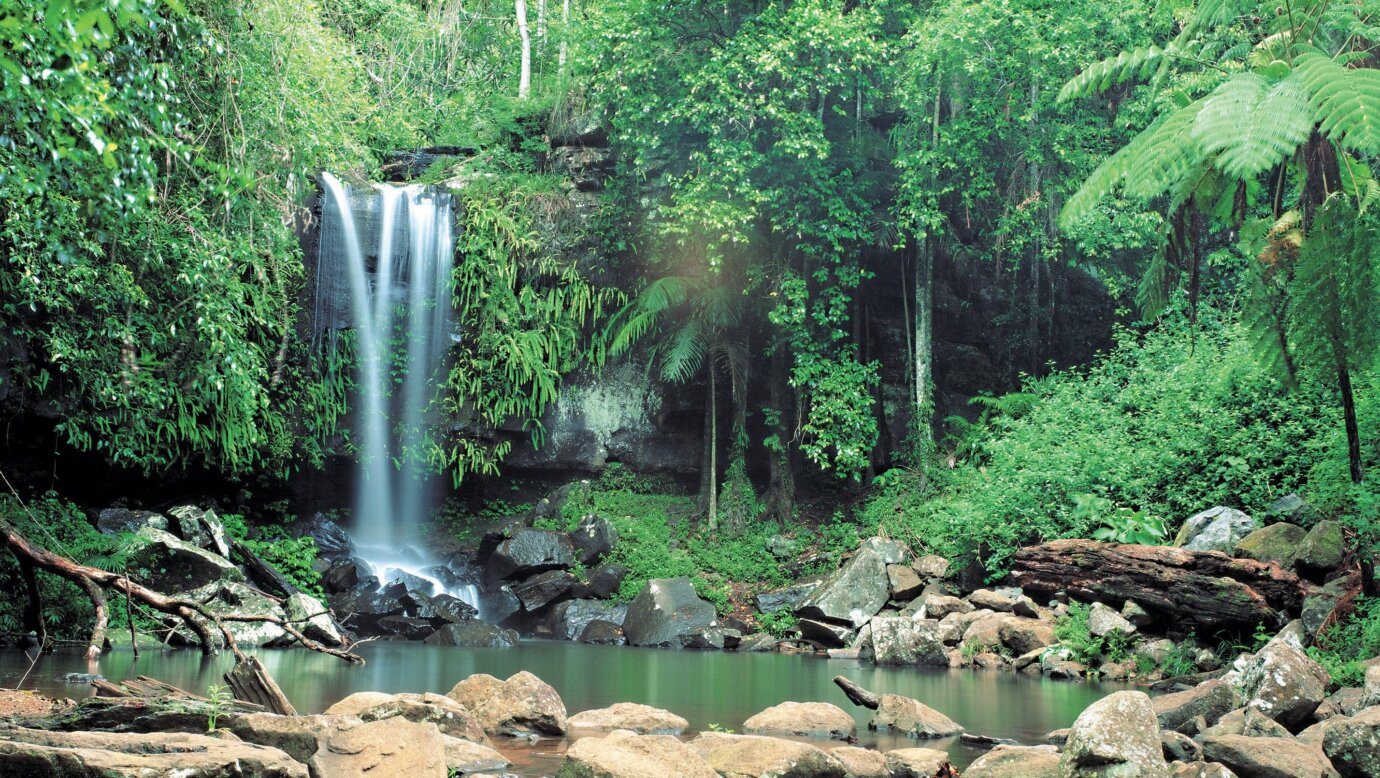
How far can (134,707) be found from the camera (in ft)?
15.2

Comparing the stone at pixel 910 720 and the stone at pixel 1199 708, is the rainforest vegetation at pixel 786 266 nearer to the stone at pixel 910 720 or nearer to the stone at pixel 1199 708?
the stone at pixel 1199 708

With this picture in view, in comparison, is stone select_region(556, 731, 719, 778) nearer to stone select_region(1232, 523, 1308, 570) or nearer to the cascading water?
stone select_region(1232, 523, 1308, 570)

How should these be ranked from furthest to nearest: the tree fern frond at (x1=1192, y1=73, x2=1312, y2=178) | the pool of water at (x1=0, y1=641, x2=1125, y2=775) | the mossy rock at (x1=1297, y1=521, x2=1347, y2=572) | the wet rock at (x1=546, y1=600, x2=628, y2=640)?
the wet rock at (x1=546, y1=600, x2=628, y2=640)
the mossy rock at (x1=1297, y1=521, x2=1347, y2=572)
the pool of water at (x1=0, y1=641, x2=1125, y2=775)
the tree fern frond at (x1=1192, y1=73, x2=1312, y2=178)

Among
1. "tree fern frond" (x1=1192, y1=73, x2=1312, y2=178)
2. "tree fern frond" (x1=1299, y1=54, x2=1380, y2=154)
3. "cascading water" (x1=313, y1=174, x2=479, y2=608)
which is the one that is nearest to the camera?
"tree fern frond" (x1=1299, y1=54, x2=1380, y2=154)

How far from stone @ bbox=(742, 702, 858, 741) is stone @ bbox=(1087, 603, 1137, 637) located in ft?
17.0

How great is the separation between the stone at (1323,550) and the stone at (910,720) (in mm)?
4825

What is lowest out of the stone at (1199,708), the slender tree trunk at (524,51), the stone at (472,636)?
the stone at (472,636)

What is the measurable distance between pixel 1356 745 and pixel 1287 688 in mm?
1598

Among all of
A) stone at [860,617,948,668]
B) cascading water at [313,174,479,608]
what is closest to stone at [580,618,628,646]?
stone at [860,617,948,668]

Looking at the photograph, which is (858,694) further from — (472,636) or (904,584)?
(472,636)

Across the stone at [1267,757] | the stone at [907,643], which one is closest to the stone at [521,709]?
the stone at [1267,757]

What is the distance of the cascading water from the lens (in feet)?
57.7

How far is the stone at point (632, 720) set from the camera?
6723 mm

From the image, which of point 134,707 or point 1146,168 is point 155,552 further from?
point 1146,168
